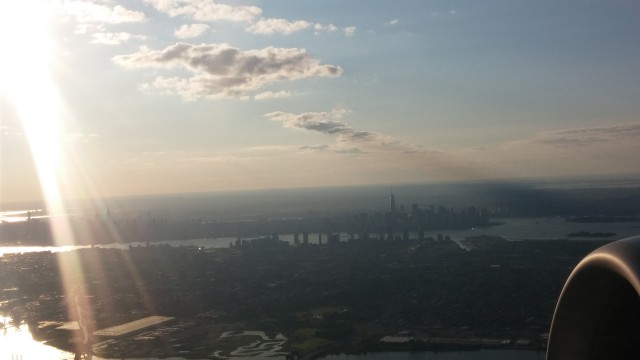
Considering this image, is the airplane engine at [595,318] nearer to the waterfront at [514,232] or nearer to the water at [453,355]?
the water at [453,355]

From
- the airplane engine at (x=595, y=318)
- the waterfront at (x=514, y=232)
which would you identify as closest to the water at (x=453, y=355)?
the airplane engine at (x=595, y=318)

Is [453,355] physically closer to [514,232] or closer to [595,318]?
[595,318]

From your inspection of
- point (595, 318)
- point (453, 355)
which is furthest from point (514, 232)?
point (595, 318)

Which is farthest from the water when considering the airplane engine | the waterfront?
the waterfront

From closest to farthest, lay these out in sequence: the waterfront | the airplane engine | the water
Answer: the airplane engine → the water → the waterfront

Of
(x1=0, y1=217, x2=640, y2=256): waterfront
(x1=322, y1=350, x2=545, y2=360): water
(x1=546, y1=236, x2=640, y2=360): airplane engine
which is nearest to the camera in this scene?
(x1=546, y1=236, x2=640, y2=360): airplane engine

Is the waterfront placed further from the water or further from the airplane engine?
the airplane engine

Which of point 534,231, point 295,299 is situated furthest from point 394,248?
point 295,299

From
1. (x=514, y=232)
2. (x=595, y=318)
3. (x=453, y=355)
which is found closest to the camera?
(x=595, y=318)

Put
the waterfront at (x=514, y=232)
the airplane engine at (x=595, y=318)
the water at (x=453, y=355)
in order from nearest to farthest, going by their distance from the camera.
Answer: the airplane engine at (x=595, y=318) → the water at (x=453, y=355) → the waterfront at (x=514, y=232)
